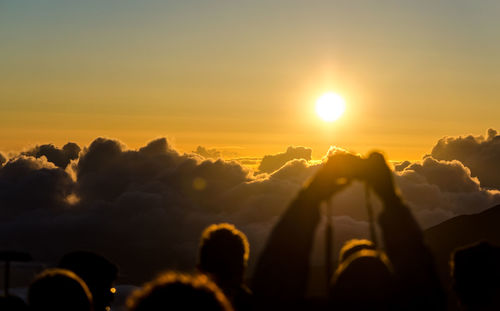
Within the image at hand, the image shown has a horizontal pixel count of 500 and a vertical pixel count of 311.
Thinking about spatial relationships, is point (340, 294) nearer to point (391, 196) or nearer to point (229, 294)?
point (391, 196)

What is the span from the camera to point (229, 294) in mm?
12930

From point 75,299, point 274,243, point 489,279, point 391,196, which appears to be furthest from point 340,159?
point 75,299

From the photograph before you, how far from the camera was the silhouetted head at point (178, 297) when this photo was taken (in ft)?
21.4

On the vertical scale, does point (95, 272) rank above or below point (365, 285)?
below

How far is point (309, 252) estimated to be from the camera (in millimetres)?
9727

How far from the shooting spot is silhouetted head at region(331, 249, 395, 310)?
8555 millimetres

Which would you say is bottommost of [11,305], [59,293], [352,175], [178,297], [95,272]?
[11,305]

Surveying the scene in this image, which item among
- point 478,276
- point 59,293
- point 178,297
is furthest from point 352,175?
point 59,293

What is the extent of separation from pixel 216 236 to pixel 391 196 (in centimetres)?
416

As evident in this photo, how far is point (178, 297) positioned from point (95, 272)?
8392mm

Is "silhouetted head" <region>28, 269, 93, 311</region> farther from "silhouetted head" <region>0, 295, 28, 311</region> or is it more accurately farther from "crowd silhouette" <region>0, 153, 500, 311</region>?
"silhouetted head" <region>0, 295, 28, 311</region>

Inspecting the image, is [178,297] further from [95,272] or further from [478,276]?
[95,272]

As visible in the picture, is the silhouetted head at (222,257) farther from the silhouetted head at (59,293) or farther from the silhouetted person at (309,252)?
the silhouetted head at (59,293)

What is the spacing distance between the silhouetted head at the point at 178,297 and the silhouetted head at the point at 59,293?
9.43ft
